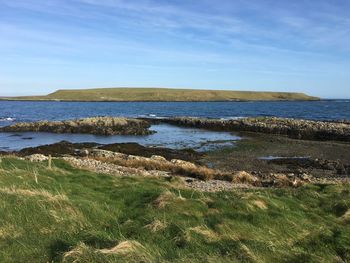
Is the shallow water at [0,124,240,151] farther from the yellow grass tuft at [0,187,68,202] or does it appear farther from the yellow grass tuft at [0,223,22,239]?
the yellow grass tuft at [0,223,22,239]

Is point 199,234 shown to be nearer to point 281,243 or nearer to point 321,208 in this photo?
point 281,243

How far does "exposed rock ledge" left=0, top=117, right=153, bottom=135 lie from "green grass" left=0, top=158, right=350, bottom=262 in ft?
166

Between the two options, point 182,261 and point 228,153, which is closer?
point 182,261

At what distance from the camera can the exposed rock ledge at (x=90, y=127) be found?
66.5 meters

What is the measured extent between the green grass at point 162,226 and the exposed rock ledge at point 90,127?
5045 centimetres

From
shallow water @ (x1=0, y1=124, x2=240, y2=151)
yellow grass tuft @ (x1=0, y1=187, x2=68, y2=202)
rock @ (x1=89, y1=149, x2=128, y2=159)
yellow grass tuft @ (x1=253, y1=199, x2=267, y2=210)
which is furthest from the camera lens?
shallow water @ (x1=0, y1=124, x2=240, y2=151)

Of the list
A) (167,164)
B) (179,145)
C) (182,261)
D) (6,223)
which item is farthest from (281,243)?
(179,145)

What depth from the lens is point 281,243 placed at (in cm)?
1025

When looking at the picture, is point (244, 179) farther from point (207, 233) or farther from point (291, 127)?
point (291, 127)

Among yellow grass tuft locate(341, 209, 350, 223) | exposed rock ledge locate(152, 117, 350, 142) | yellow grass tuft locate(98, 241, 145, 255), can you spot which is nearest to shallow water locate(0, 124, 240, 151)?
exposed rock ledge locate(152, 117, 350, 142)

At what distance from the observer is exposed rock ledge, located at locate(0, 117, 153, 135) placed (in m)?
66.5

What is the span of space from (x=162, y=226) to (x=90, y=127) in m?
61.5

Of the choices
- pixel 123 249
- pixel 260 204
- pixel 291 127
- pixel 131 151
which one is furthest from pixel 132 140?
pixel 123 249

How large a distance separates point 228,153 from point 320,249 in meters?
32.1
